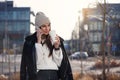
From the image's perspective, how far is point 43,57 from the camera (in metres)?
4.13

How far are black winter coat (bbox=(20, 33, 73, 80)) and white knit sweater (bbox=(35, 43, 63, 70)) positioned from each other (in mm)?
49

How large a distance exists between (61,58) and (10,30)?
77502 millimetres

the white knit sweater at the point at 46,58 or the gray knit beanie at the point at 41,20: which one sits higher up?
the gray knit beanie at the point at 41,20

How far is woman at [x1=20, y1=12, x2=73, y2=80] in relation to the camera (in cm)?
413

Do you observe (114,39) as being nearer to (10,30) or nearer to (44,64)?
(10,30)

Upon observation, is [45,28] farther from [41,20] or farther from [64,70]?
[64,70]

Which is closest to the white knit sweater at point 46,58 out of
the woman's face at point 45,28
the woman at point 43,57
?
the woman at point 43,57

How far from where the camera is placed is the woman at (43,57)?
13.6 feet

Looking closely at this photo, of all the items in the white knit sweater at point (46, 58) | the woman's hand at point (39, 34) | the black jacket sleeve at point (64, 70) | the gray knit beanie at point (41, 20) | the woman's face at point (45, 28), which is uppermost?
the gray knit beanie at point (41, 20)

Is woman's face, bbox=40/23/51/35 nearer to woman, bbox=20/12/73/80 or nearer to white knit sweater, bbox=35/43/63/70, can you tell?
woman, bbox=20/12/73/80

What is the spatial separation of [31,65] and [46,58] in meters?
0.16

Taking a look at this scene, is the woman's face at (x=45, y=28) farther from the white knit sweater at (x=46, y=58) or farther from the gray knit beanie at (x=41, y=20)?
the white knit sweater at (x=46, y=58)

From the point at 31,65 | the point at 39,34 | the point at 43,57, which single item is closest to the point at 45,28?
the point at 39,34

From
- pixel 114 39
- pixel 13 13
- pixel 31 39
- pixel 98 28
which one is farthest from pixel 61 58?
pixel 13 13
